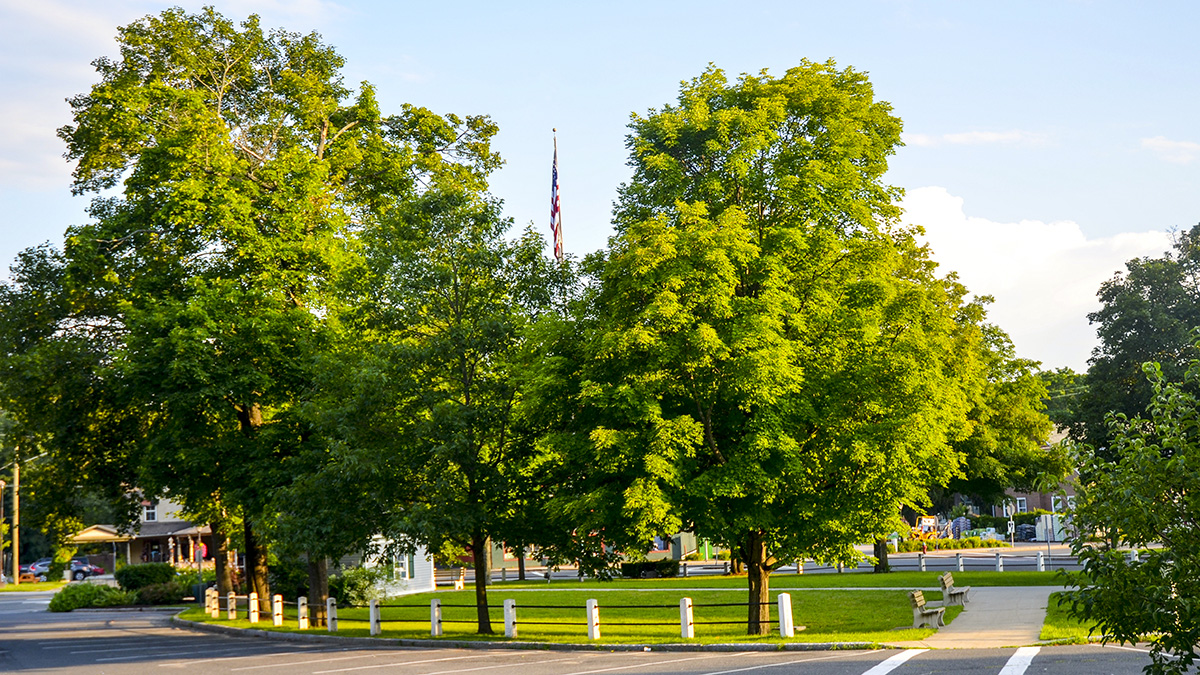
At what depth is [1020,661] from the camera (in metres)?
17.1

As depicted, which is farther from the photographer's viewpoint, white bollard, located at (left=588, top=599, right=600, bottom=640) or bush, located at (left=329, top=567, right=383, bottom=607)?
bush, located at (left=329, top=567, right=383, bottom=607)

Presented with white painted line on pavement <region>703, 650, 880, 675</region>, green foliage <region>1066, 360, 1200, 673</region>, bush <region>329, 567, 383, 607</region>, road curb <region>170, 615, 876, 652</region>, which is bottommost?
bush <region>329, 567, 383, 607</region>

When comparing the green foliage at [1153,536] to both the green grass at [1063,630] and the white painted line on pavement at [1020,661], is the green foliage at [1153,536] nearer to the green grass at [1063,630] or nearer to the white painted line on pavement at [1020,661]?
the white painted line on pavement at [1020,661]

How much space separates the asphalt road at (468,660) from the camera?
1689 centimetres

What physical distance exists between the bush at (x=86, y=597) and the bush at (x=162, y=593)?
1.08m

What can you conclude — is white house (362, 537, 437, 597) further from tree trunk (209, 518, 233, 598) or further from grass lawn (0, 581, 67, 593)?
grass lawn (0, 581, 67, 593)

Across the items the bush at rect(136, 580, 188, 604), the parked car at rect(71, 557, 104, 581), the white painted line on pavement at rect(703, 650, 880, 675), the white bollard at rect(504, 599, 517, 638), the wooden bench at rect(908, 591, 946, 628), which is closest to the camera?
the white painted line on pavement at rect(703, 650, 880, 675)

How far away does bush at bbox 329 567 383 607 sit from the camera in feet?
132

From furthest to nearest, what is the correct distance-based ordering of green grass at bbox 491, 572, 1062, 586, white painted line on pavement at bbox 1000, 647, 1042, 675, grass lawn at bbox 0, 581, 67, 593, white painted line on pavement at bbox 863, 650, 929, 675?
1. grass lawn at bbox 0, 581, 67, 593
2. green grass at bbox 491, 572, 1062, 586
3. white painted line on pavement at bbox 863, 650, 929, 675
4. white painted line on pavement at bbox 1000, 647, 1042, 675

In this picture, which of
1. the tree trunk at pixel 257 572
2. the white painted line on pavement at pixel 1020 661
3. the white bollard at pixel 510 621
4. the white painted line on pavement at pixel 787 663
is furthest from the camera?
the tree trunk at pixel 257 572

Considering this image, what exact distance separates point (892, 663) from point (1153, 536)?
30.5 ft

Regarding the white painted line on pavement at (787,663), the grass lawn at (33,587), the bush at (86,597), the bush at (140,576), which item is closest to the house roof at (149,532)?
the grass lawn at (33,587)

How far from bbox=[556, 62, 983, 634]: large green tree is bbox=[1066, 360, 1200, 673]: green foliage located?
12.2 m

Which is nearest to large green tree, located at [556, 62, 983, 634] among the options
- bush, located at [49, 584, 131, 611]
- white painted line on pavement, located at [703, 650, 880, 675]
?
white painted line on pavement, located at [703, 650, 880, 675]
